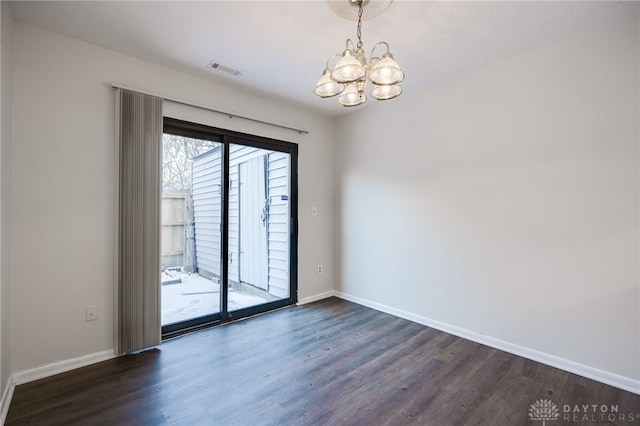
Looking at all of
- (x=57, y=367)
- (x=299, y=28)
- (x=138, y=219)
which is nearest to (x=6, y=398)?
(x=57, y=367)

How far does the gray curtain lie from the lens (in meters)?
2.46

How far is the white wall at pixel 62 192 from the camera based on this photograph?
211 centimetres

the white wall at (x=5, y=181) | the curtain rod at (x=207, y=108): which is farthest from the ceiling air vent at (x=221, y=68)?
the white wall at (x=5, y=181)

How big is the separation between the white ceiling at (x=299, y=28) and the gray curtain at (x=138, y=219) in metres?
0.48

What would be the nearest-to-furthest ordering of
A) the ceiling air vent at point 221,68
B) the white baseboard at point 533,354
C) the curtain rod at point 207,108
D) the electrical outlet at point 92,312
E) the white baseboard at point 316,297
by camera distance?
1. the white baseboard at point 533,354
2. the electrical outlet at point 92,312
3. the curtain rod at point 207,108
4. the ceiling air vent at point 221,68
5. the white baseboard at point 316,297

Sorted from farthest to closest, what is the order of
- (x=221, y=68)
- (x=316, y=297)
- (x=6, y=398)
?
(x=316, y=297) < (x=221, y=68) < (x=6, y=398)

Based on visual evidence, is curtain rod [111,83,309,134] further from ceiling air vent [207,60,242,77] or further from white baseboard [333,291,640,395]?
white baseboard [333,291,640,395]

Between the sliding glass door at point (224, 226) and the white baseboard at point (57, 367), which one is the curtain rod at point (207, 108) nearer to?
the sliding glass door at point (224, 226)

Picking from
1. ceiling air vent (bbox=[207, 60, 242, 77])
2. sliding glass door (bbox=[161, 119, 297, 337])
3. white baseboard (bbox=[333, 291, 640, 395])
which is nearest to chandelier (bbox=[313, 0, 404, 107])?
ceiling air vent (bbox=[207, 60, 242, 77])

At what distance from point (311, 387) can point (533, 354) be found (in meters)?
1.91

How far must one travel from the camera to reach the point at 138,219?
8.29 ft

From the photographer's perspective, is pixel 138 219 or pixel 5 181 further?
pixel 138 219

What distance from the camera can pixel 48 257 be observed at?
2207 mm

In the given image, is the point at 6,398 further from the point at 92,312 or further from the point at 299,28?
the point at 299,28
